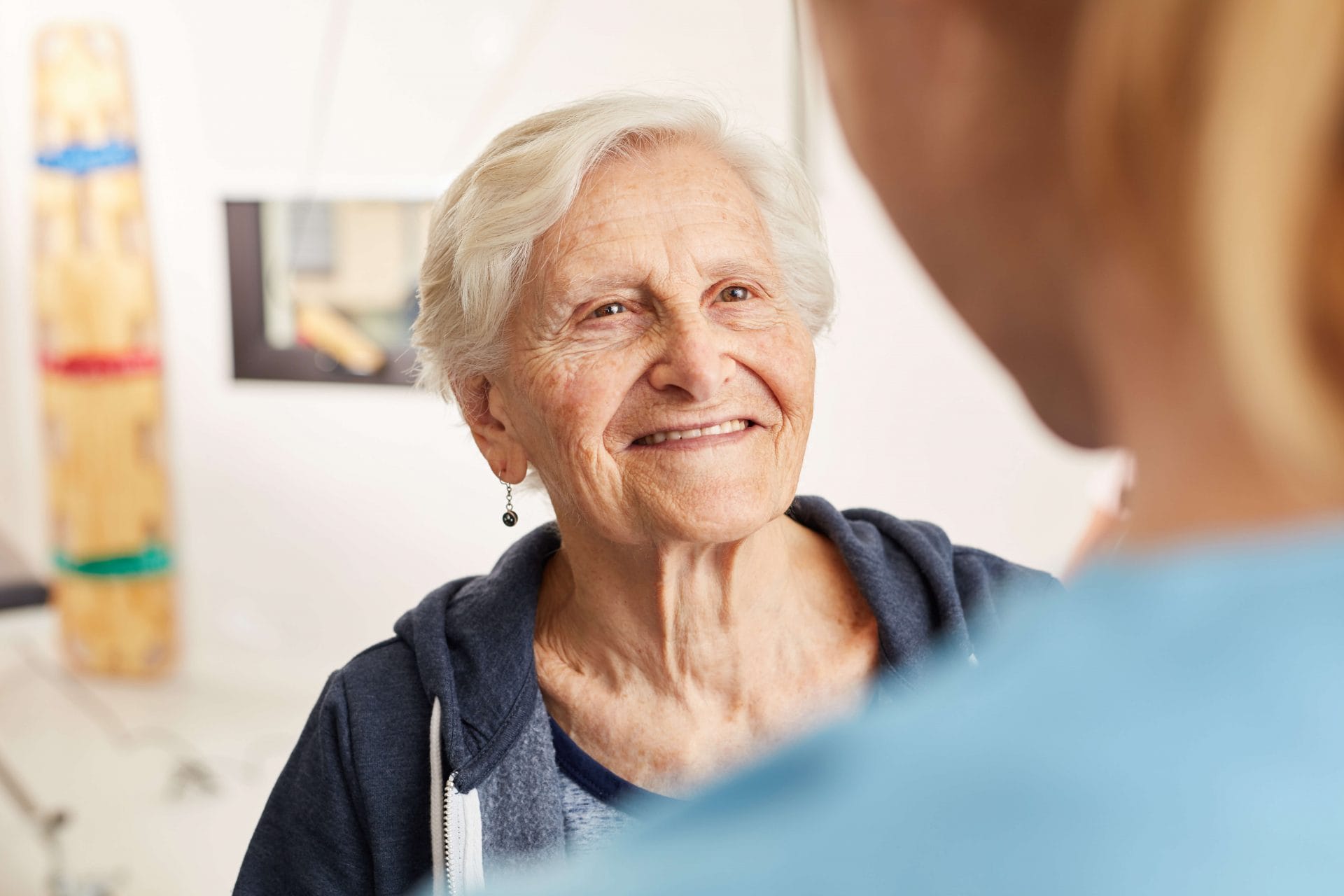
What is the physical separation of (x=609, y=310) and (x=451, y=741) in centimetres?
43

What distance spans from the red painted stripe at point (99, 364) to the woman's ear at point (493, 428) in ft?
8.82

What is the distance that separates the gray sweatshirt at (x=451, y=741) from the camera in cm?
116

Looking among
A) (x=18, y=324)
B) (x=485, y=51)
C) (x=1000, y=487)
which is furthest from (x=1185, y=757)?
(x=18, y=324)

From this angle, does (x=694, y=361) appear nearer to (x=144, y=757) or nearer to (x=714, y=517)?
(x=714, y=517)

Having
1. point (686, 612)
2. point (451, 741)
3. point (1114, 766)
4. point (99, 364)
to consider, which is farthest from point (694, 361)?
point (99, 364)

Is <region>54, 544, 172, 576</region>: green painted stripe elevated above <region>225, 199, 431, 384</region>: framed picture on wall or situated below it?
below

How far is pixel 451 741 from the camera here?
46.2 inches

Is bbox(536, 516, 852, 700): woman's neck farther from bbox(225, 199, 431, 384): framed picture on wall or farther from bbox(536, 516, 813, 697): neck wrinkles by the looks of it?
bbox(225, 199, 431, 384): framed picture on wall

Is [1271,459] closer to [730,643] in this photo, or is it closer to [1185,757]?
[1185,757]

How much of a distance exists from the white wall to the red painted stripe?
0.18m

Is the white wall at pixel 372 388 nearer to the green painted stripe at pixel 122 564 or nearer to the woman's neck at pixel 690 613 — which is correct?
the green painted stripe at pixel 122 564

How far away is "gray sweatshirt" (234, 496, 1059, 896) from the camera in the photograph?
116 cm

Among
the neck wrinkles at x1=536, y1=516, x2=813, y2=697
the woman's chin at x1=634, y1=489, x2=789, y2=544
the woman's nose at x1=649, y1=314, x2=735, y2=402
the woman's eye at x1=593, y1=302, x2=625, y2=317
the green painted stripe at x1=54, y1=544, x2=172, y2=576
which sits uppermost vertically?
the woman's eye at x1=593, y1=302, x2=625, y2=317

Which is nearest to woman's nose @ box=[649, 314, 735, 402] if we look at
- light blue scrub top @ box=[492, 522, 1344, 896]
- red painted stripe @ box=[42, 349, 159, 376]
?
light blue scrub top @ box=[492, 522, 1344, 896]
